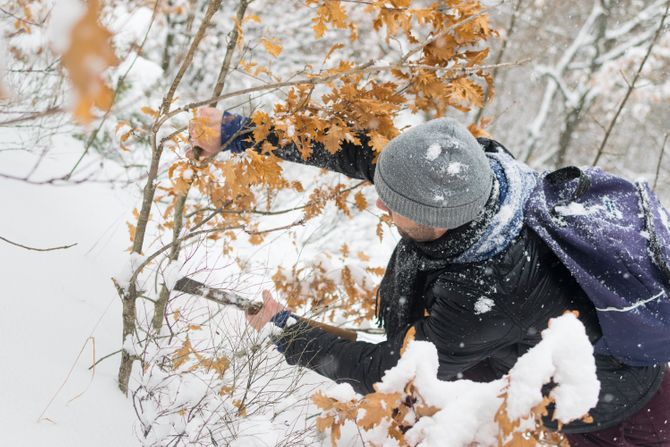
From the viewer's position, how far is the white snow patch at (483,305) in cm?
163

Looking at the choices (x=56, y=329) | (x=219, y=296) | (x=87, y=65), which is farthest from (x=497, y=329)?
(x=56, y=329)

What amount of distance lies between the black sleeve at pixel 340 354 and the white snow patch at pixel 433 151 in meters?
0.65

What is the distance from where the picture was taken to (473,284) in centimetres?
167

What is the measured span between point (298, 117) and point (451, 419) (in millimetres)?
1318

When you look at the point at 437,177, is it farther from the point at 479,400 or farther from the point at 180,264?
the point at 180,264

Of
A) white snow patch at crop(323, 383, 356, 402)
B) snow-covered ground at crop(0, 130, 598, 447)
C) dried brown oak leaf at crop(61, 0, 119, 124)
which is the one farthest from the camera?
white snow patch at crop(323, 383, 356, 402)

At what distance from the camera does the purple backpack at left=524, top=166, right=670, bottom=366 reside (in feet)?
Answer: 5.22

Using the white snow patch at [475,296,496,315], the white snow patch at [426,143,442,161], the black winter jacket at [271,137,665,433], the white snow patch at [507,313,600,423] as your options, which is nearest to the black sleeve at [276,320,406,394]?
the black winter jacket at [271,137,665,433]

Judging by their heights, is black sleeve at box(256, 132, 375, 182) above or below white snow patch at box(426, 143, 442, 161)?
below

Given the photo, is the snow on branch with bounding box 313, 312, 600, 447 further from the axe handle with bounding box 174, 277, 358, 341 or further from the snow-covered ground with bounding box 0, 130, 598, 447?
the axe handle with bounding box 174, 277, 358, 341

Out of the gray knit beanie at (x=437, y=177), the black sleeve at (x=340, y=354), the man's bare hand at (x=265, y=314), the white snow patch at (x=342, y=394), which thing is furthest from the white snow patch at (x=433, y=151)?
the man's bare hand at (x=265, y=314)

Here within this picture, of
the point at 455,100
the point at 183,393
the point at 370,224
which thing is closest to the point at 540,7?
the point at 370,224

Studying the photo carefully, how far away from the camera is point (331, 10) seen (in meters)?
1.74

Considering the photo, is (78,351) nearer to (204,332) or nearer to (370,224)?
(204,332)
